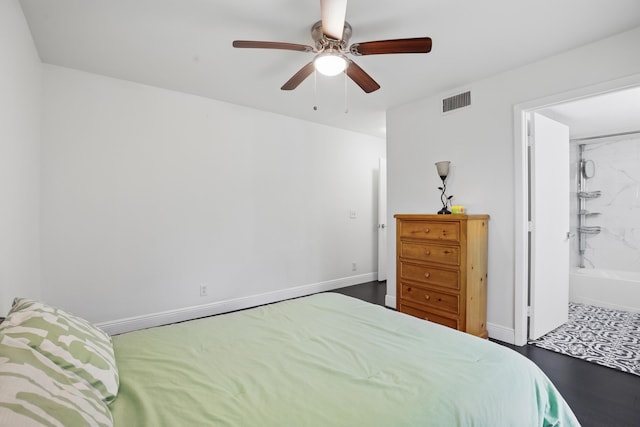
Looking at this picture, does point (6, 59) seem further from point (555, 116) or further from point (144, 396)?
point (555, 116)

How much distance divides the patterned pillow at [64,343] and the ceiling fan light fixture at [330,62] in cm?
187

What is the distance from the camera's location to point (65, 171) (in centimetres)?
273

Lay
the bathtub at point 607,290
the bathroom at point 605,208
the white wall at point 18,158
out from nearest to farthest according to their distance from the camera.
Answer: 1. the white wall at point 18,158
2. the bathtub at point 607,290
3. the bathroom at point 605,208

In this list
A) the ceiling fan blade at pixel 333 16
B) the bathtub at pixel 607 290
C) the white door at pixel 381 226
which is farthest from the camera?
the white door at pixel 381 226

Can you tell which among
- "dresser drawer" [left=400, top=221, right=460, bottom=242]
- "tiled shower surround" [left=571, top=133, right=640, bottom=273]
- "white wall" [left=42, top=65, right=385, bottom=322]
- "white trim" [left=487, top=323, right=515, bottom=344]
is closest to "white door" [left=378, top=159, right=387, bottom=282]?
"white wall" [left=42, top=65, right=385, bottom=322]

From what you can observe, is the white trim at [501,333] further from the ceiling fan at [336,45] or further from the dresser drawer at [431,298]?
the ceiling fan at [336,45]

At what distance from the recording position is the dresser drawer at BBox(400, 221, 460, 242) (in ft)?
8.93

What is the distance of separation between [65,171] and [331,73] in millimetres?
2527

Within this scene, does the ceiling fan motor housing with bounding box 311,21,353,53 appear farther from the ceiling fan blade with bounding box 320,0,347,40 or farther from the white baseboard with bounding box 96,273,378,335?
the white baseboard with bounding box 96,273,378,335

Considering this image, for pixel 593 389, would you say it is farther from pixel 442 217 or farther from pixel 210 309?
pixel 210 309

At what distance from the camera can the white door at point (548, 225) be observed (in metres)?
2.82

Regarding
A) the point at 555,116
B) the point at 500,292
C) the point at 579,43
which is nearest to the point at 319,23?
the point at 579,43

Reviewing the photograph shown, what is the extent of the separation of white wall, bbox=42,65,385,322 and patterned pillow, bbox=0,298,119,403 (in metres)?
2.00

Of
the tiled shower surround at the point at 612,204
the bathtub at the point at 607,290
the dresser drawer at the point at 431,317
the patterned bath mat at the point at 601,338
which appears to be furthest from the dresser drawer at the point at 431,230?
the tiled shower surround at the point at 612,204
